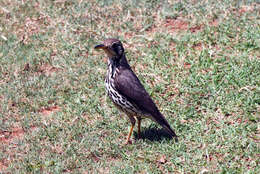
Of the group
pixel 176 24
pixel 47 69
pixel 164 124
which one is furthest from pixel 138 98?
pixel 176 24

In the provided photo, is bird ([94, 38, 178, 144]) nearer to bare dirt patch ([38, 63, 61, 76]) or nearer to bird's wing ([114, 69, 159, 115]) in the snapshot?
bird's wing ([114, 69, 159, 115])

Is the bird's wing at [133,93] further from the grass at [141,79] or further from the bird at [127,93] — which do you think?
the grass at [141,79]

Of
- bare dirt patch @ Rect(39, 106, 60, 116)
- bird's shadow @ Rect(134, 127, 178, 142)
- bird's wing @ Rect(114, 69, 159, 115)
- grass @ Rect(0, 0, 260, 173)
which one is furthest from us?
bare dirt patch @ Rect(39, 106, 60, 116)

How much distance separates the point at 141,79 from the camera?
29.0 ft

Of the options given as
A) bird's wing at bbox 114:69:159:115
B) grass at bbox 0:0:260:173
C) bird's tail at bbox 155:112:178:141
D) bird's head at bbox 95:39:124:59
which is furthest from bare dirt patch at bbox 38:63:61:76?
bird's tail at bbox 155:112:178:141

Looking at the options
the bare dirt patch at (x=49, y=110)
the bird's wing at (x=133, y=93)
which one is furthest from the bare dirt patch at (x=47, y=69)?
the bird's wing at (x=133, y=93)

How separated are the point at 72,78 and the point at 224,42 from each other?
294cm

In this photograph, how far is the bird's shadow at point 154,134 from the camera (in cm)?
744

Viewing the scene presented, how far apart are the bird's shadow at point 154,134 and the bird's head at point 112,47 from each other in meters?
1.27

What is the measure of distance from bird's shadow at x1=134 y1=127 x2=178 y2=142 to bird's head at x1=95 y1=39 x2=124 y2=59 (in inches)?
50.0

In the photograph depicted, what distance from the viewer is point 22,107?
8414mm

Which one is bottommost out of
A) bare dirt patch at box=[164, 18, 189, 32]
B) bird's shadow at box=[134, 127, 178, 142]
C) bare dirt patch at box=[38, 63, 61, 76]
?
bird's shadow at box=[134, 127, 178, 142]

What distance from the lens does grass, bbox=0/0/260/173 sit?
6.99 m

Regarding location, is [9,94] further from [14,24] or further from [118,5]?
[118,5]
